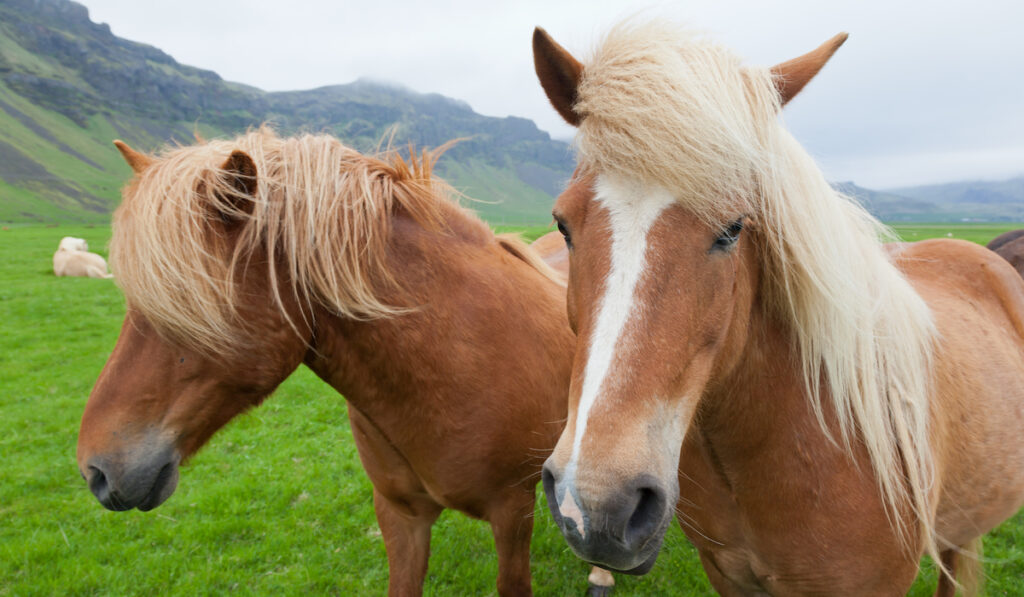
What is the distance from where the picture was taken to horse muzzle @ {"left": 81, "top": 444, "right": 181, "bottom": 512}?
1.78m

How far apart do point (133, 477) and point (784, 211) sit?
7.34 ft

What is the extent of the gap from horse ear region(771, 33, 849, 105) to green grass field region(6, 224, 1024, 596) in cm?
138

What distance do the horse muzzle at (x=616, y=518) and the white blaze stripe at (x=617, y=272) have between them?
7 centimetres

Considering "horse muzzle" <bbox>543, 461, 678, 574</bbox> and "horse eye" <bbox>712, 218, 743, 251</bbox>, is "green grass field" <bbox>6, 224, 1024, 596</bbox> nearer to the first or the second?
"horse eye" <bbox>712, 218, 743, 251</bbox>

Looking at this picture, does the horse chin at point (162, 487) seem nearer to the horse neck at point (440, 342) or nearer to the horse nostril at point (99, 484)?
the horse nostril at point (99, 484)

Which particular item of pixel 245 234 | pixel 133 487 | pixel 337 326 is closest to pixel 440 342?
pixel 337 326

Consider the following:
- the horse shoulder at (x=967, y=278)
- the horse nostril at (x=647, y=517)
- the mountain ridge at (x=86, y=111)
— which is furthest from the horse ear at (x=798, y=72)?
the mountain ridge at (x=86, y=111)

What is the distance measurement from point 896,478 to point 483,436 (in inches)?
59.1

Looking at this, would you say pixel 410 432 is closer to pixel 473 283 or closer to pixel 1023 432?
pixel 473 283

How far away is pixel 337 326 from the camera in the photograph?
2.08 m

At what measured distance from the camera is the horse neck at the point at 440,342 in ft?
6.95

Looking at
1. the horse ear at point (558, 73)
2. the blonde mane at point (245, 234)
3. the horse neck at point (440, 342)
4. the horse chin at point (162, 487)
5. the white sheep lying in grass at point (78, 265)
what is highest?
the horse ear at point (558, 73)

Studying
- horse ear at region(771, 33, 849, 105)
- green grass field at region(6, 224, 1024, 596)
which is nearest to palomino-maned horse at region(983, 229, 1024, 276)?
green grass field at region(6, 224, 1024, 596)

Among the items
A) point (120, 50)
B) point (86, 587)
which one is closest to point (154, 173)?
point (86, 587)
